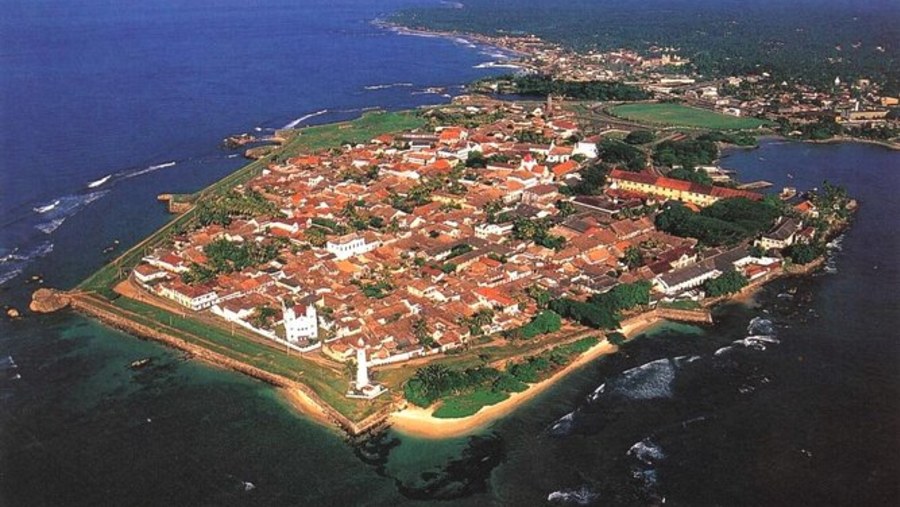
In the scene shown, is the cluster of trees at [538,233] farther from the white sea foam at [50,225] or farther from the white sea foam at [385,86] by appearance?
the white sea foam at [385,86]

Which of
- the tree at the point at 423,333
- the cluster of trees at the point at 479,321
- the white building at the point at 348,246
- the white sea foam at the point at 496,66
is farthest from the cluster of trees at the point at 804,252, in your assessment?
the white sea foam at the point at 496,66

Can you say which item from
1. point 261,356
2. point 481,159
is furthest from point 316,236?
point 481,159

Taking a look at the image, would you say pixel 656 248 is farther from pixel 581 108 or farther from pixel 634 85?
pixel 634 85

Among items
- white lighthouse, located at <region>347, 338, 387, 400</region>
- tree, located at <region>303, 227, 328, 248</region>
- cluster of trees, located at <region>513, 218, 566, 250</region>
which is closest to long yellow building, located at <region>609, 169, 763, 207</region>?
cluster of trees, located at <region>513, 218, 566, 250</region>

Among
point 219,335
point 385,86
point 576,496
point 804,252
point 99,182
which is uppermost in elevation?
point 804,252

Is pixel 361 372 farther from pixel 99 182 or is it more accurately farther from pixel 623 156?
pixel 623 156

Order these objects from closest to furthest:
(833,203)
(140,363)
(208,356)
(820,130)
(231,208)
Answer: (140,363), (208,356), (833,203), (231,208), (820,130)
